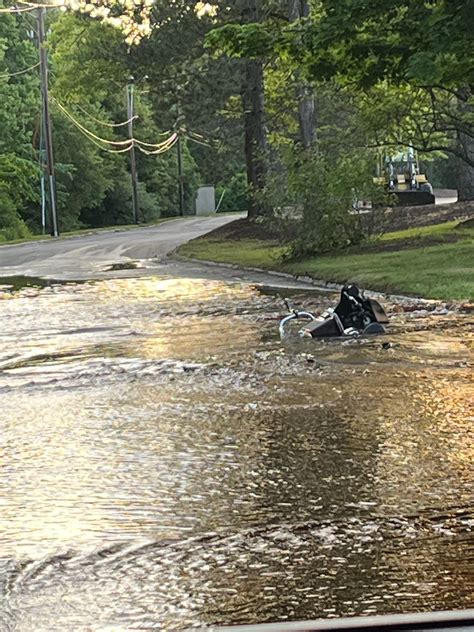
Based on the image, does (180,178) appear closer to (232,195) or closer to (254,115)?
(232,195)

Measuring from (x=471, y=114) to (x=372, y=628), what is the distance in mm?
25640

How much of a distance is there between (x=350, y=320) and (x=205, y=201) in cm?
7557

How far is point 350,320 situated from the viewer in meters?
13.4

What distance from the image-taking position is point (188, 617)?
4625 millimetres

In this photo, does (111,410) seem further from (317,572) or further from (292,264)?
(292,264)

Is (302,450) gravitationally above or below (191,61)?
below

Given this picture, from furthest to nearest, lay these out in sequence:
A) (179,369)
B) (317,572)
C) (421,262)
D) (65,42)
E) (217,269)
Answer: (65,42) < (217,269) < (421,262) < (179,369) < (317,572)

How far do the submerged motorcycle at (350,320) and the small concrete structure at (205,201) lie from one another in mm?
74650

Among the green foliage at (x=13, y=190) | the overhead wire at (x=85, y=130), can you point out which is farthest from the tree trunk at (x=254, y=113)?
the overhead wire at (x=85, y=130)

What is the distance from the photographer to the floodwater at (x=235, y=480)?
489cm

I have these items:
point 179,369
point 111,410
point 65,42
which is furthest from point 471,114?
point 65,42

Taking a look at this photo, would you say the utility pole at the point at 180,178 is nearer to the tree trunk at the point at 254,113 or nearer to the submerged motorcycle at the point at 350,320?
the tree trunk at the point at 254,113

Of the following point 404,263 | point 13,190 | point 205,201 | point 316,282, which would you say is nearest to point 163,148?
point 205,201

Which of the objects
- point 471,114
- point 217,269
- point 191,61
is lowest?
point 217,269
